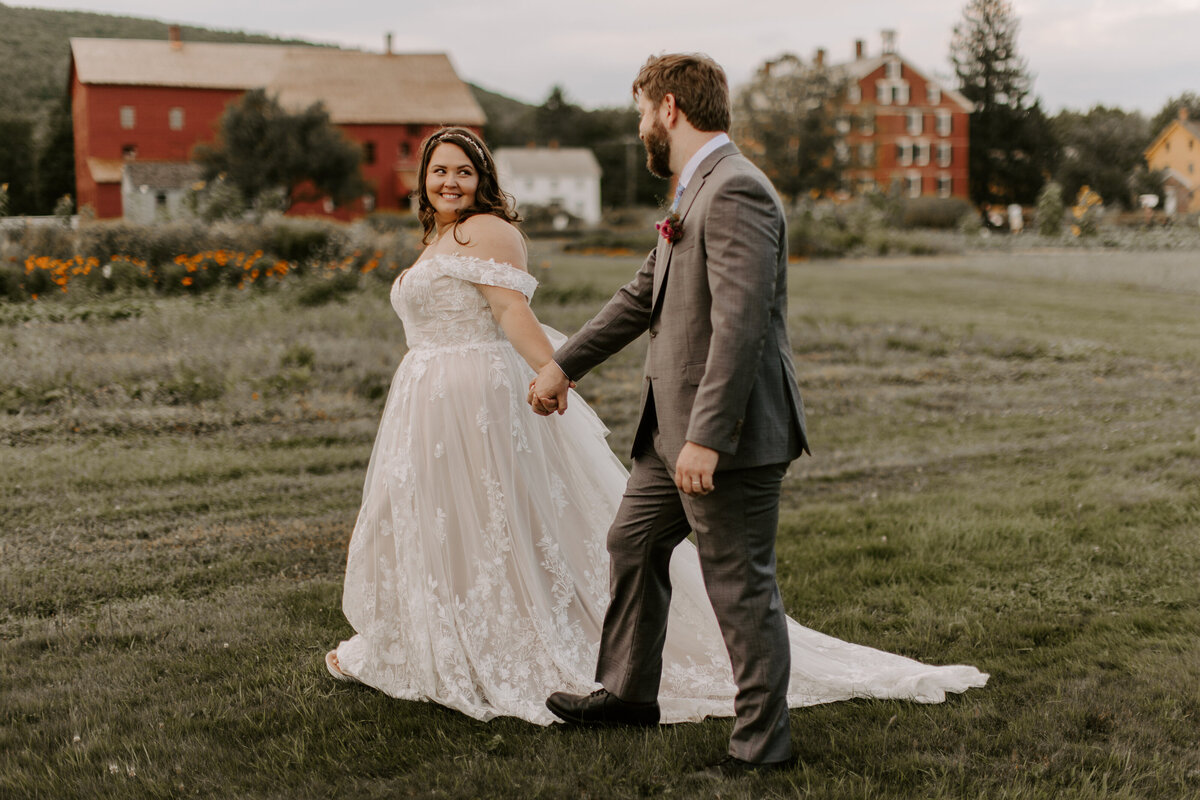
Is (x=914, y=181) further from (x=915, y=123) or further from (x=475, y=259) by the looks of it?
(x=475, y=259)

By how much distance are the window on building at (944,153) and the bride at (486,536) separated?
228ft

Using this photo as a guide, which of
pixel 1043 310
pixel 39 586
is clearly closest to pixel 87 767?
pixel 39 586

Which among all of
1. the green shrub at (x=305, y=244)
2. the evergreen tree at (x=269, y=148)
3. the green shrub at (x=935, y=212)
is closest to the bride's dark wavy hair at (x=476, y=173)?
the green shrub at (x=305, y=244)

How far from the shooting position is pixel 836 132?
147 feet

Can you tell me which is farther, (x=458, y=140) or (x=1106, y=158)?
(x=1106, y=158)

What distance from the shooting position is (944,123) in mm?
67375

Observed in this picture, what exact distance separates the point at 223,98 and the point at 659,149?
65.6m

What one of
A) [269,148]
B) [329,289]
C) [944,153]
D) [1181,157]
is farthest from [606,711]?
[1181,157]

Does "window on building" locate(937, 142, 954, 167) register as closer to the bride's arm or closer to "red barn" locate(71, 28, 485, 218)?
"red barn" locate(71, 28, 485, 218)

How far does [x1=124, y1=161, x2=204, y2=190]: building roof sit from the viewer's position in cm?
5397

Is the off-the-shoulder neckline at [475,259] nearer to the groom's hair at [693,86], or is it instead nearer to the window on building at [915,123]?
the groom's hair at [693,86]

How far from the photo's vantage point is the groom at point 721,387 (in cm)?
294

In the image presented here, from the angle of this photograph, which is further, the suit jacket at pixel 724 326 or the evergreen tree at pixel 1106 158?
the evergreen tree at pixel 1106 158

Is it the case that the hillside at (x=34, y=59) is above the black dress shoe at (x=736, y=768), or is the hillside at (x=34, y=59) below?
above
